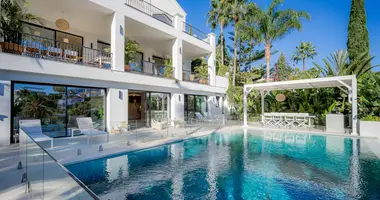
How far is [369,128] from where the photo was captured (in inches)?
458

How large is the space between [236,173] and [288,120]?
12.1 meters

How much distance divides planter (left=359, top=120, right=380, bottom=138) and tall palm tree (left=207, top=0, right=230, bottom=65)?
1872 centimetres

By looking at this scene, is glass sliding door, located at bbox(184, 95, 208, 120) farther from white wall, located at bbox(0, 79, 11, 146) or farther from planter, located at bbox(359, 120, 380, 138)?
white wall, located at bbox(0, 79, 11, 146)

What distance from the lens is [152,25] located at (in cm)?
1403

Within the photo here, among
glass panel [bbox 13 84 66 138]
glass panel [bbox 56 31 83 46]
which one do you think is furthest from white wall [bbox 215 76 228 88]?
glass panel [bbox 13 84 66 138]

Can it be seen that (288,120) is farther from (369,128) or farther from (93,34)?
(93,34)

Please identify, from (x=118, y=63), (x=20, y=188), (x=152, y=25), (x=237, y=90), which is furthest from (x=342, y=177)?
(x=237, y=90)

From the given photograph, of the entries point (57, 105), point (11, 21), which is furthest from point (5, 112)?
point (11, 21)

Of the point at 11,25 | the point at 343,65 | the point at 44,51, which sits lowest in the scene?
the point at 44,51

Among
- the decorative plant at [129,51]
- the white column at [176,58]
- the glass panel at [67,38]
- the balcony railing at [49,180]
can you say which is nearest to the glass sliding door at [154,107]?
the white column at [176,58]

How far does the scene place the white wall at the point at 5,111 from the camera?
819 cm

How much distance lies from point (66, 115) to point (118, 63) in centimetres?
407

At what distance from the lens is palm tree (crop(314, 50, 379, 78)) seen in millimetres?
14680

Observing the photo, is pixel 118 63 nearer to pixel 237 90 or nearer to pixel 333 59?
pixel 237 90
